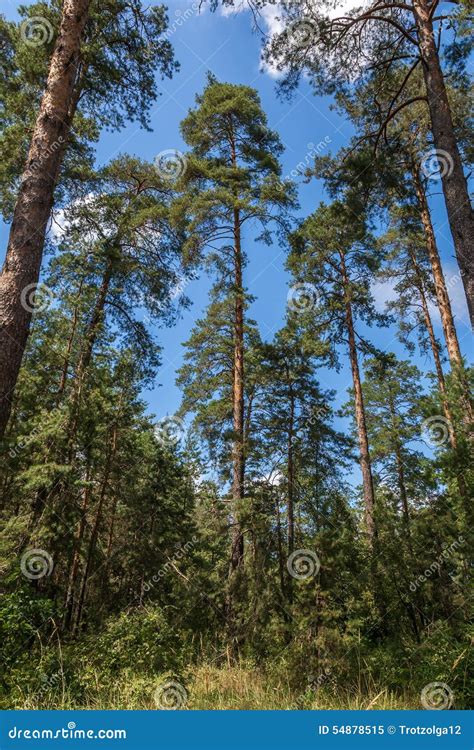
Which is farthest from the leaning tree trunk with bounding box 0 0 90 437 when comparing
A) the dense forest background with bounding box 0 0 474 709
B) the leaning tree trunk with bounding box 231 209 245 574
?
the leaning tree trunk with bounding box 231 209 245 574

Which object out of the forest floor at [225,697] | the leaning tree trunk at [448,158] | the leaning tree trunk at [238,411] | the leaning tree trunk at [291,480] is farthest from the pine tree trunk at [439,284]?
the forest floor at [225,697]

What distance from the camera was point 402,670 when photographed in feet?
15.8

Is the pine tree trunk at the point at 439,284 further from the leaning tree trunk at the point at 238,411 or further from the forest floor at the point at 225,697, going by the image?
the forest floor at the point at 225,697

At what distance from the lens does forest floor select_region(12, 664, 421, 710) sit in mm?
4277

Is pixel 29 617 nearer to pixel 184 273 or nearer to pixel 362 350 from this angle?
pixel 184 273

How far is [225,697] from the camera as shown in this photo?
4.68 m

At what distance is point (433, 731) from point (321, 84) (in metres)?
10.5

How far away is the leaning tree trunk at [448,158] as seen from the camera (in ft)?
19.2

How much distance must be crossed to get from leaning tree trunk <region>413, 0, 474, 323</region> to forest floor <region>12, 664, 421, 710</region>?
464cm

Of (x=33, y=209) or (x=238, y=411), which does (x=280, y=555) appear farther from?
(x=33, y=209)

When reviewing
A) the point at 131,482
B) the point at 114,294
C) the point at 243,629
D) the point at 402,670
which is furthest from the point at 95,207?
the point at 402,670

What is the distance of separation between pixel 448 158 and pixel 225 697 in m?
7.86

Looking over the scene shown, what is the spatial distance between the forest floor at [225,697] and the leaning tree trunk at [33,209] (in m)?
3.13

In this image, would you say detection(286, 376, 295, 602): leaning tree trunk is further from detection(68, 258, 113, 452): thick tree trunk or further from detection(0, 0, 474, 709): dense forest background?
detection(68, 258, 113, 452): thick tree trunk
